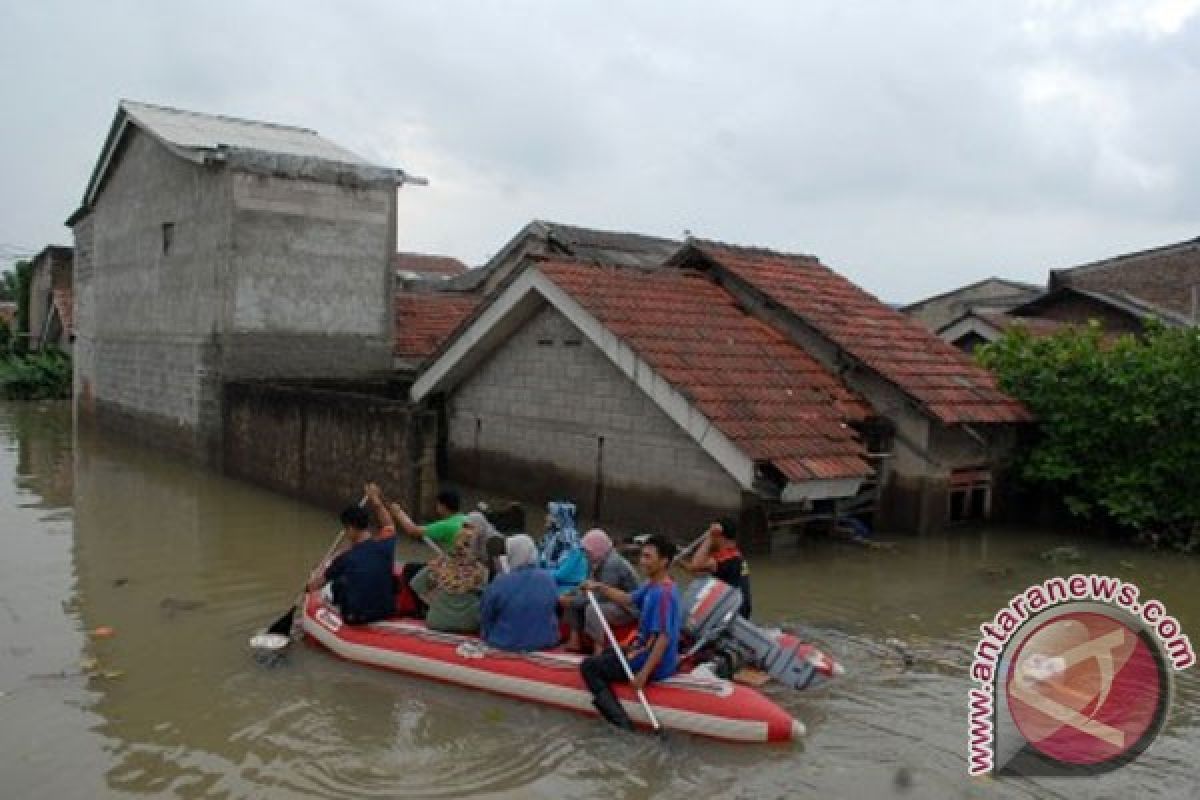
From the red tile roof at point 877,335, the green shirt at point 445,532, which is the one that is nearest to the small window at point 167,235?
the red tile roof at point 877,335

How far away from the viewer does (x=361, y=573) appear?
28.9ft

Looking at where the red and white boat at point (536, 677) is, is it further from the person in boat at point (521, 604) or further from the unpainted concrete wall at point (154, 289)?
the unpainted concrete wall at point (154, 289)

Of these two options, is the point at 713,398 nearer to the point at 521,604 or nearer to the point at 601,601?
the point at 601,601

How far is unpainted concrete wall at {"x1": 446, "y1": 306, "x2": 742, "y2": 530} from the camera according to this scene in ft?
43.5

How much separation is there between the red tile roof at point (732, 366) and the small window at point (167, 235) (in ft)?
33.6

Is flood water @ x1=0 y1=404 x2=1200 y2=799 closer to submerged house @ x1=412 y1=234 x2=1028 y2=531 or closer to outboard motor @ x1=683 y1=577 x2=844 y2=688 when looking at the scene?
outboard motor @ x1=683 y1=577 x2=844 y2=688

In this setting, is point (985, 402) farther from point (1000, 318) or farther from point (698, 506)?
point (1000, 318)

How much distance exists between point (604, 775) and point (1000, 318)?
63.7ft

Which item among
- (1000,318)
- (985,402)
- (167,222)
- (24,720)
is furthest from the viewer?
(1000,318)

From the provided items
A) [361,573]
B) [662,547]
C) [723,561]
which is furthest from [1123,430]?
[361,573]

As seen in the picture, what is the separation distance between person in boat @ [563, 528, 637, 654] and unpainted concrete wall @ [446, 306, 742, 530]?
418 centimetres

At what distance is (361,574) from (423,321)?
640 inches

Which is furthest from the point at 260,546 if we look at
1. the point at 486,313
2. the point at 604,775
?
the point at 604,775

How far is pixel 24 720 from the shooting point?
7539mm
